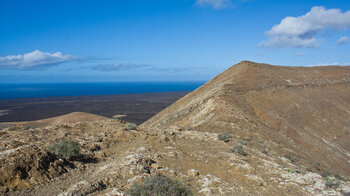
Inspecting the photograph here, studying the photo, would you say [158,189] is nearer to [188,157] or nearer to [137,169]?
[137,169]

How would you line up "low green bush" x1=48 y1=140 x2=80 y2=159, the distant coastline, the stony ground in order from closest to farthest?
the stony ground
"low green bush" x1=48 y1=140 x2=80 y2=159
the distant coastline

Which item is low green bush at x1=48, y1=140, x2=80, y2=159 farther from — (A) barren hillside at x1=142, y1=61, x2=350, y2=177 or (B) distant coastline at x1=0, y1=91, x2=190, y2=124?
(B) distant coastline at x1=0, y1=91, x2=190, y2=124

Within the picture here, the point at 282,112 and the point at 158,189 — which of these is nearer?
the point at 158,189

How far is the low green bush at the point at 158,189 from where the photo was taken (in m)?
4.82

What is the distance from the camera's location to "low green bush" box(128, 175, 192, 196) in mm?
4824

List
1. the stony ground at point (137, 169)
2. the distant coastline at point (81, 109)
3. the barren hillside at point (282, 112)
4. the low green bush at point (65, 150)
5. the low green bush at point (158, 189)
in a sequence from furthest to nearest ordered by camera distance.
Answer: the distant coastline at point (81, 109) < the barren hillside at point (282, 112) < the low green bush at point (65, 150) < the stony ground at point (137, 169) < the low green bush at point (158, 189)

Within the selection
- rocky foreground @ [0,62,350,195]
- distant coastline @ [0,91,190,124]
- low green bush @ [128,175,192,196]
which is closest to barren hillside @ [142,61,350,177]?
rocky foreground @ [0,62,350,195]

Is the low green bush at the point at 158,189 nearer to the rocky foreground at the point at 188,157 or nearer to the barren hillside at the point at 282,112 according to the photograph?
the rocky foreground at the point at 188,157

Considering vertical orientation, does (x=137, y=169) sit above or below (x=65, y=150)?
below

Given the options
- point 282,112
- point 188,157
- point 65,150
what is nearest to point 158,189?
point 188,157

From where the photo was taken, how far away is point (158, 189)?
4891mm

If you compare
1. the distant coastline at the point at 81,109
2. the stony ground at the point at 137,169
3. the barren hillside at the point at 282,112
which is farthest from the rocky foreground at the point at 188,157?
the distant coastline at the point at 81,109

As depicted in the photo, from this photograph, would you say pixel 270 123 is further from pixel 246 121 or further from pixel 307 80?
pixel 307 80

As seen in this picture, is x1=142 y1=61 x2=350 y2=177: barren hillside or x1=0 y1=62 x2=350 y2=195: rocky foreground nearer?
x1=0 y1=62 x2=350 y2=195: rocky foreground
